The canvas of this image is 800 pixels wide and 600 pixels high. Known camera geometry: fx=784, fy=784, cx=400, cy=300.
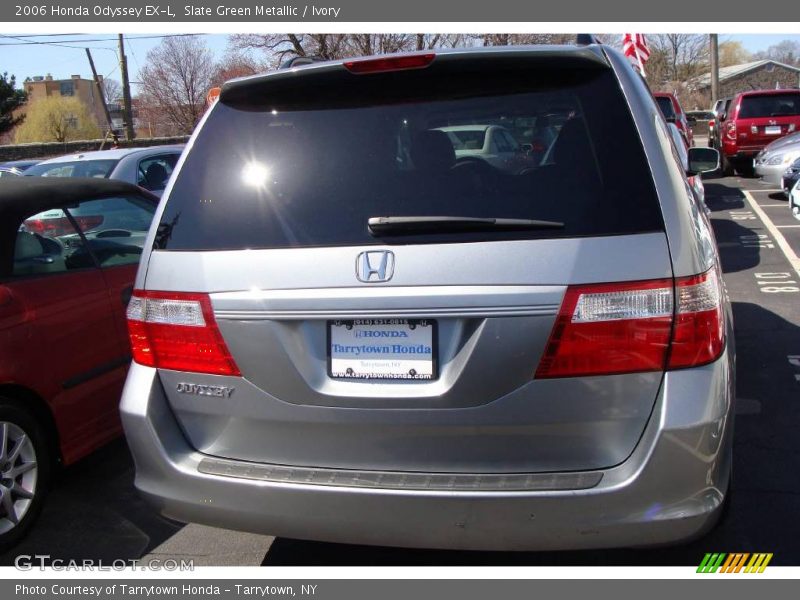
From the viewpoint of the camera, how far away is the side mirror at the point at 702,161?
5066 millimetres

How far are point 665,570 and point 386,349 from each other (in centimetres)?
151

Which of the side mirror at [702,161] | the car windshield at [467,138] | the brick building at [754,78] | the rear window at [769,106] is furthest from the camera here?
the brick building at [754,78]

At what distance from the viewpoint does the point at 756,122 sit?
1755cm

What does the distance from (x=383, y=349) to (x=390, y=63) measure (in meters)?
0.98

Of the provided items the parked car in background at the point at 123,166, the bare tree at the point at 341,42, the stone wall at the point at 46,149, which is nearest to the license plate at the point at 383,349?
the parked car in background at the point at 123,166

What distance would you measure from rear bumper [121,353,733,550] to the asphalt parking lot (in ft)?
1.07

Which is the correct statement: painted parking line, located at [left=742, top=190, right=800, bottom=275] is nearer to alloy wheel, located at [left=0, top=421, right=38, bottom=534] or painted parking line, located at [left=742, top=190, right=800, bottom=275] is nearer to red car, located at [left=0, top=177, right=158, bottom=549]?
red car, located at [left=0, top=177, right=158, bottom=549]

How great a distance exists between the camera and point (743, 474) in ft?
12.6

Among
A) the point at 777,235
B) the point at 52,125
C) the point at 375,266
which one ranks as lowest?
the point at 52,125

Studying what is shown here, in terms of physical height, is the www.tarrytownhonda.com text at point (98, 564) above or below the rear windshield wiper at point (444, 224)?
below

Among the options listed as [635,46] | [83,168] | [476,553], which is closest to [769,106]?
[635,46]

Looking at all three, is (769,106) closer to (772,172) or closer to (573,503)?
(772,172)

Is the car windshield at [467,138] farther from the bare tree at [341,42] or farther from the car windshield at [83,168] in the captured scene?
the bare tree at [341,42]

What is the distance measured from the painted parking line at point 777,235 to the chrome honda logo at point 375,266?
7042 mm
